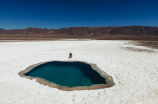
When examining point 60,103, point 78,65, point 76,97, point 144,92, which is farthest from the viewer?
point 78,65

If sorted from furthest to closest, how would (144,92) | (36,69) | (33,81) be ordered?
(36,69) < (33,81) < (144,92)

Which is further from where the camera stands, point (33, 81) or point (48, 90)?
point (33, 81)

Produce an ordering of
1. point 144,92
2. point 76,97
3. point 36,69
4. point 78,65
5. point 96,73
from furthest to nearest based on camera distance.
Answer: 1. point 78,65
2. point 36,69
3. point 96,73
4. point 144,92
5. point 76,97

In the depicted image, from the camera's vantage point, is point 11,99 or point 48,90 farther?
point 48,90

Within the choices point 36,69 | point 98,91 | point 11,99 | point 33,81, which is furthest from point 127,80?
point 36,69

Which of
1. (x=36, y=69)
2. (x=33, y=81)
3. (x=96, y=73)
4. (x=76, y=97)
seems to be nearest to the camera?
(x=76, y=97)

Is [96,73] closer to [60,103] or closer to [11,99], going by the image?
[60,103]

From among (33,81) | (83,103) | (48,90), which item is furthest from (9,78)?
(83,103)

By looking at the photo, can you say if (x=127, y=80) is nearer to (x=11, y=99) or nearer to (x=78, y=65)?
(x=78, y=65)
